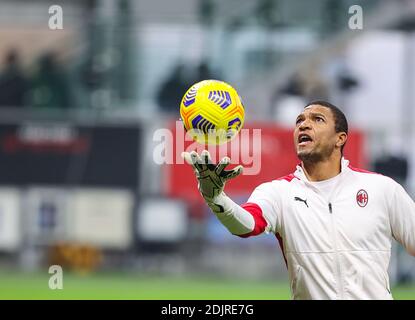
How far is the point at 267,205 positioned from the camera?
25.0ft

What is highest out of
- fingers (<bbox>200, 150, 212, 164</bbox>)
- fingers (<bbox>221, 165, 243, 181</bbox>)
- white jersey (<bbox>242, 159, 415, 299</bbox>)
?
fingers (<bbox>200, 150, 212, 164</bbox>)

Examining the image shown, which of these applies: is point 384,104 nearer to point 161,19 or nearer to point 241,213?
point 161,19

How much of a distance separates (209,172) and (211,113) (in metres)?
0.73

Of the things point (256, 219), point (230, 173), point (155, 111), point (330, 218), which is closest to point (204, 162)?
point (230, 173)

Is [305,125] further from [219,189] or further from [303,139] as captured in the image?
[219,189]

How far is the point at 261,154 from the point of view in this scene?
23.5 m

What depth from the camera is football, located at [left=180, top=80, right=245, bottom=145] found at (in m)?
7.59

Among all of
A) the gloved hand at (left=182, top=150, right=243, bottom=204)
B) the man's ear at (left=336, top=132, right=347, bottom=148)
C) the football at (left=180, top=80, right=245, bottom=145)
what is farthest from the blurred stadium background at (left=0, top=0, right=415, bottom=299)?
the gloved hand at (left=182, top=150, right=243, bottom=204)

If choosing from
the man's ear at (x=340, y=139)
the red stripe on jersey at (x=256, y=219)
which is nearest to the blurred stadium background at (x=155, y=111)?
the man's ear at (x=340, y=139)

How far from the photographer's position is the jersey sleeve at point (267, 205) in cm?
750

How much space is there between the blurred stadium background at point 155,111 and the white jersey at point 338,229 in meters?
14.5

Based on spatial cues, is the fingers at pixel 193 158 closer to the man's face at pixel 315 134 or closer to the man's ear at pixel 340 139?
the man's face at pixel 315 134

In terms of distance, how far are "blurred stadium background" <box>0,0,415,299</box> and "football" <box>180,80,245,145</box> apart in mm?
14509

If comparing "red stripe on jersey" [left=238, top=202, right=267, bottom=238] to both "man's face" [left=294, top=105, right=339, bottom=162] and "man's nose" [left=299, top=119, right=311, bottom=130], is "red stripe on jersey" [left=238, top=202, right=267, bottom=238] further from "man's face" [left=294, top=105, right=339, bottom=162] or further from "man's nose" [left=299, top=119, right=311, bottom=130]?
"man's nose" [left=299, top=119, right=311, bottom=130]
